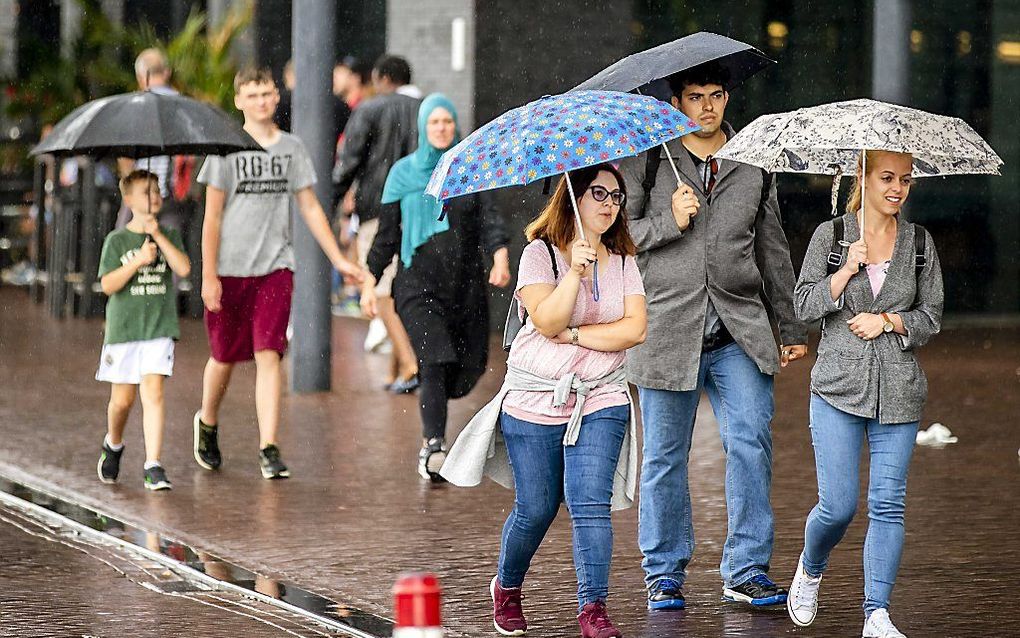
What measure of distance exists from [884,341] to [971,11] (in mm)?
13392

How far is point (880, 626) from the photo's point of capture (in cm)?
595

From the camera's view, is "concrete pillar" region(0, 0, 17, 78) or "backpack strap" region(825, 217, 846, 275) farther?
"concrete pillar" region(0, 0, 17, 78)

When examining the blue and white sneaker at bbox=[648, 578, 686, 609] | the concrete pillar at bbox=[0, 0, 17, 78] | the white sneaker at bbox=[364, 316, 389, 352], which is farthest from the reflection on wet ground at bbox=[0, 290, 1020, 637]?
the concrete pillar at bbox=[0, 0, 17, 78]

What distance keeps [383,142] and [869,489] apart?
7158mm

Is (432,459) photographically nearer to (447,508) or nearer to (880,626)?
(447,508)

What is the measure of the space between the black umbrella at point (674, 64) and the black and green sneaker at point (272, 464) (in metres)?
3.39

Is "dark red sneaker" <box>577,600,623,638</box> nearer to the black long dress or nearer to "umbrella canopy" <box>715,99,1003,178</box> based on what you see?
"umbrella canopy" <box>715,99,1003,178</box>

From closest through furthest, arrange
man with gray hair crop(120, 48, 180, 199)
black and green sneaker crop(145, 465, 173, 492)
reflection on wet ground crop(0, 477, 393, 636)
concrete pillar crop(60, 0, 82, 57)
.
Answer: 1. reflection on wet ground crop(0, 477, 393, 636)
2. black and green sneaker crop(145, 465, 173, 492)
3. man with gray hair crop(120, 48, 180, 199)
4. concrete pillar crop(60, 0, 82, 57)

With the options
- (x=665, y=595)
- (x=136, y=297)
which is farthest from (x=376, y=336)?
(x=665, y=595)

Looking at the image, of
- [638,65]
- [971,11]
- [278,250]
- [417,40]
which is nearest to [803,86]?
[971,11]

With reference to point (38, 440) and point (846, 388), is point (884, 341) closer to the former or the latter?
point (846, 388)

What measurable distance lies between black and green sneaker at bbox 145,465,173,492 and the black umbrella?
3.39 m

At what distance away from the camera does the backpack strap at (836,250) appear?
245 inches

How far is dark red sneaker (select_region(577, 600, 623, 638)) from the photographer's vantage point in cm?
585
